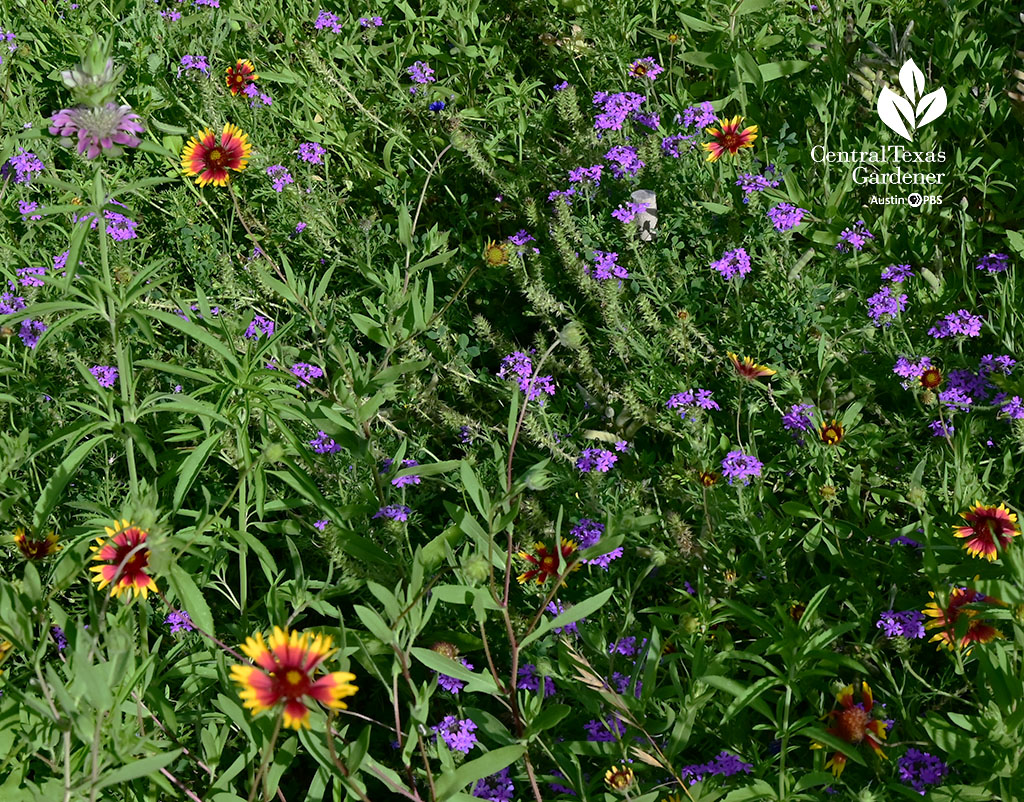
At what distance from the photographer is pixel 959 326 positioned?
2574 mm

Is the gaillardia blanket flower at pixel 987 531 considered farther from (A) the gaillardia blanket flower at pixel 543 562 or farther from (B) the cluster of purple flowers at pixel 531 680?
(B) the cluster of purple flowers at pixel 531 680

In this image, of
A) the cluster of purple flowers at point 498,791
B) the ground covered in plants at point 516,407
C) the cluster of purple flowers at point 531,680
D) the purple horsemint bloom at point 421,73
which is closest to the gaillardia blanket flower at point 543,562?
the ground covered in plants at point 516,407

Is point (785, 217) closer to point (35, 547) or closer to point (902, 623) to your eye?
point (902, 623)

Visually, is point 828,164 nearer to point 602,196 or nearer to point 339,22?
point 602,196

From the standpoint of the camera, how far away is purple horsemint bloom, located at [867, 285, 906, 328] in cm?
260

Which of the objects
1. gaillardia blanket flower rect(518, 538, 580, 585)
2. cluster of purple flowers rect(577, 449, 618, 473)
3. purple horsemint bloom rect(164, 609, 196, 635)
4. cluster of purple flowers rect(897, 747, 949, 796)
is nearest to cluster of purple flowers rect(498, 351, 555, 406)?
cluster of purple flowers rect(577, 449, 618, 473)

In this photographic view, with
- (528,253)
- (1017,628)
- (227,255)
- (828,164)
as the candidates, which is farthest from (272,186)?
(1017,628)

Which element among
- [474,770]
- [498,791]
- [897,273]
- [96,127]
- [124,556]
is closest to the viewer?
[474,770]

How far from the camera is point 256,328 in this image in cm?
303

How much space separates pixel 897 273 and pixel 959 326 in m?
0.25

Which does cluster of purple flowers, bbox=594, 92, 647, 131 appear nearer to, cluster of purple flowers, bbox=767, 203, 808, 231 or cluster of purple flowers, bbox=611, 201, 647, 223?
cluster of purple flowers, bbox=611, 201, 647, 223

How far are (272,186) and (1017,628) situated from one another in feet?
9.21

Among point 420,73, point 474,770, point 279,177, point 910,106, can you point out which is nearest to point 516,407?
point 474,770

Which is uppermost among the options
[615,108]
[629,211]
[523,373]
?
[615,108]
